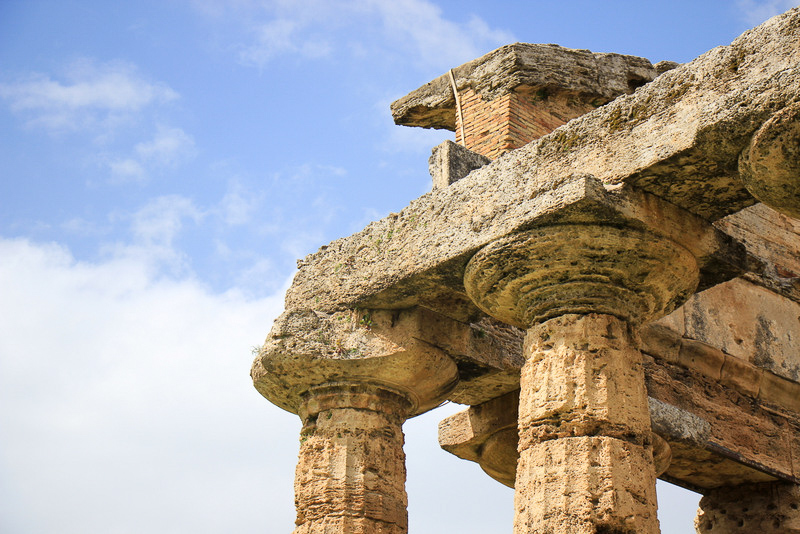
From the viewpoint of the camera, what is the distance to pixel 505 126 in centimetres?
1056

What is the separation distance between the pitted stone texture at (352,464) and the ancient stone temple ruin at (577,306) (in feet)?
0.06

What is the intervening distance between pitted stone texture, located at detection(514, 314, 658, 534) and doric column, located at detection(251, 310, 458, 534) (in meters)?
1.68

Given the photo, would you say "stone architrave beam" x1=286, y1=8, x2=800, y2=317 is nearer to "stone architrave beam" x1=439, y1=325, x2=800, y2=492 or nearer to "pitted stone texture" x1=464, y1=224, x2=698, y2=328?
"pitted stone texture" x1=464, y1=224, x2=698, y2=328

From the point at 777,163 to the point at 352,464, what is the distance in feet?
13.9

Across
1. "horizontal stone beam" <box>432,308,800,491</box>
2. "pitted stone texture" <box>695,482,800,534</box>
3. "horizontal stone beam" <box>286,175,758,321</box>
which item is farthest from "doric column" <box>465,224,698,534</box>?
"pitted stone texture" <box>695,482,800,534</box>

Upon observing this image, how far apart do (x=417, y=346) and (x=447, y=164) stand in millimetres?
1519

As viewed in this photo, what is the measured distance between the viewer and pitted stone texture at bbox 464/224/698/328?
700 cm

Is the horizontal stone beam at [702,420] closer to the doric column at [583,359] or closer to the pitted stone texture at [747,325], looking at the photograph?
the pitted stone texture at [747,325]

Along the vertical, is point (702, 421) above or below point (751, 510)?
above

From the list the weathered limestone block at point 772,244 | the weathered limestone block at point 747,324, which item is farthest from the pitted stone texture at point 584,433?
the weathered limestone block at point 772,244

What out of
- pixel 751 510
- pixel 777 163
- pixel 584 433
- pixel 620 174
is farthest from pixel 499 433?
pixel 777 163

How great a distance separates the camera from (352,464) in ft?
28.3

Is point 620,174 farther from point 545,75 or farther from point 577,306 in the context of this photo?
point 545,75

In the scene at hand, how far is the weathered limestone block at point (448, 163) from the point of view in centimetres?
855
